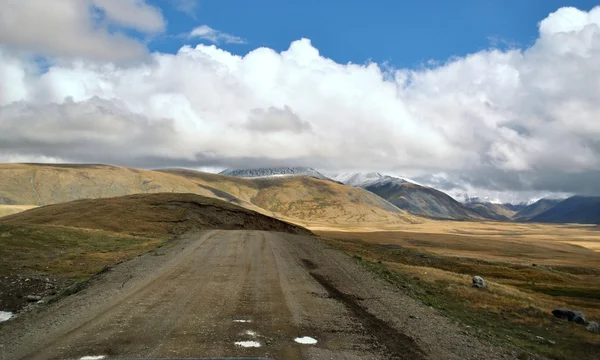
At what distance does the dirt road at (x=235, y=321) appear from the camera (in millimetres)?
9367

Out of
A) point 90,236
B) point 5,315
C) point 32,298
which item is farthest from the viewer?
point 90,236

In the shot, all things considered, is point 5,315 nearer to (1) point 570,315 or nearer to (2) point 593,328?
(2) point 593,328

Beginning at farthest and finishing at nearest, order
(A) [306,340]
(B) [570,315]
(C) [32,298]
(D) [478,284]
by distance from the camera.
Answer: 1. (D) [478,284]
2. (B) [570,315]
3. (C) [32,298]
4. (A) [306,340]

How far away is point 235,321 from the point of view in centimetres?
1160

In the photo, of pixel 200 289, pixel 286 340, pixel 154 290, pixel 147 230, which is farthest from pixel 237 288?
pixel 147 230

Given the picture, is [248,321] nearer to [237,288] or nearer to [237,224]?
[237,288]

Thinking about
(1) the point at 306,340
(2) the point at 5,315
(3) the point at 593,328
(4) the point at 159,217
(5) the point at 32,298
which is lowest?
(3) the point at 593,328

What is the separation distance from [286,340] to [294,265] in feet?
42.8

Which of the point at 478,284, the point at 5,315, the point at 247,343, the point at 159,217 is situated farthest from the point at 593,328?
the point at 159,217

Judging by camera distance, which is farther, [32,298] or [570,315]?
[570,315]

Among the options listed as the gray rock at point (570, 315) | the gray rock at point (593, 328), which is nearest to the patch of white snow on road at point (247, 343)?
the gray rock at point (593, 328)

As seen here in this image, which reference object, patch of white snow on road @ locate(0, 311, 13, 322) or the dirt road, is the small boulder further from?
the dirt road

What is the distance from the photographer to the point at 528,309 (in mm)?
21125

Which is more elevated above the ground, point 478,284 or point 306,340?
point 306,340
